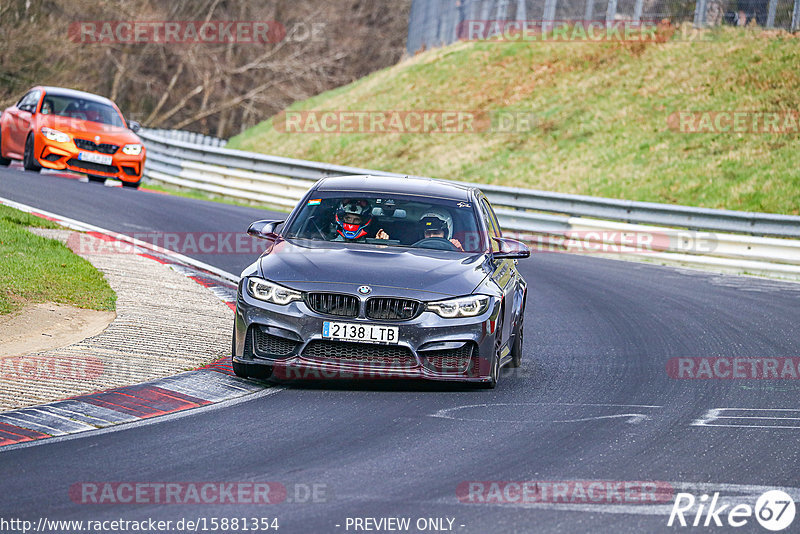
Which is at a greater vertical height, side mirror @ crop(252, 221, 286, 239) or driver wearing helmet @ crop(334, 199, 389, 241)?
driver wearing helmet @ crop(334, 199, 389, 241)

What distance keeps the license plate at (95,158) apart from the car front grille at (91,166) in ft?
0.21

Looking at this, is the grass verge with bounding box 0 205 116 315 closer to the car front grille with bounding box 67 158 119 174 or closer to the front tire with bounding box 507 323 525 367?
the front tire with bounding box 507 323 525 367

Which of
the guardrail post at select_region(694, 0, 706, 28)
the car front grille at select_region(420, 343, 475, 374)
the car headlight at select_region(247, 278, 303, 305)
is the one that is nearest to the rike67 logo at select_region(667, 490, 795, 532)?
the car front grille at select_region(420, 343, 475, 374)

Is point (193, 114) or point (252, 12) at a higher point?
point (252, 12)

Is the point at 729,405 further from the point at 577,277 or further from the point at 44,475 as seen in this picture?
the point at 577,277

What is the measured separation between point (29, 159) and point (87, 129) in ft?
5.04

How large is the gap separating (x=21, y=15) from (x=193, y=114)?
1196 cm

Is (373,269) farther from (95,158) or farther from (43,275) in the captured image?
(95,158)

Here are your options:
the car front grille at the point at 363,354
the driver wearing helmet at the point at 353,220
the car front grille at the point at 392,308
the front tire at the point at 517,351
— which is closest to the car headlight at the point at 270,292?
the car front grille at the point at 363,354

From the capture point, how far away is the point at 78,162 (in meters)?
22.7

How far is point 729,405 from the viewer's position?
29.1 feet

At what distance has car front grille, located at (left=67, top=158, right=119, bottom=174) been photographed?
22.7 metres

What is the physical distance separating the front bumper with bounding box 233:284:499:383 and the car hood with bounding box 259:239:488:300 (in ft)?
0.67

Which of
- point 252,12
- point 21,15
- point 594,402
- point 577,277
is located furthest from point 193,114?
point 594,402
